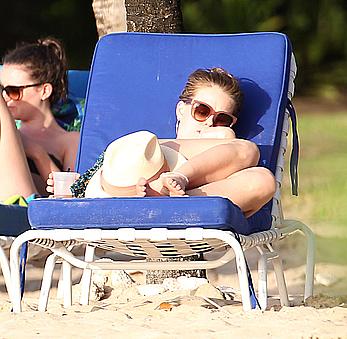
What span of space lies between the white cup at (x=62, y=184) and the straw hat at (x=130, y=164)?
0.22 m

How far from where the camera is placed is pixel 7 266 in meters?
4.55

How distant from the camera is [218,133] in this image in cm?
438

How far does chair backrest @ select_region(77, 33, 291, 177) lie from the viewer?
465cm

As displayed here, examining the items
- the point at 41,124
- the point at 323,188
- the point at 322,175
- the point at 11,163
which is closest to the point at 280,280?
the point at 11,163

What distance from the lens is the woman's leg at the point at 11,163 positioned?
5.08 m

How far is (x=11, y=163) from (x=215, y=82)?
3.70 ft

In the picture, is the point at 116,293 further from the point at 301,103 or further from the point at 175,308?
the point at 301,103

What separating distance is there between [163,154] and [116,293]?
4.01 feet

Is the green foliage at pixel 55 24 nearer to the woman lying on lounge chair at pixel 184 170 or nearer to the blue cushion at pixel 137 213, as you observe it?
the woman lying on lounge chair at pixel 184 170

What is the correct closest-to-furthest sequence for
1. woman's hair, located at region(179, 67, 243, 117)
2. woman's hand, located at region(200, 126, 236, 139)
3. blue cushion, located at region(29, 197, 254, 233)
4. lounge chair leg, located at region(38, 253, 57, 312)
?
1. blue cushion, located at region(29, 197, 254, 233)
2. lounge chair leg, located at region(38, 253, 57, 312)
3. woman's hand, located at region(200, 126, 236, 139)
4. woman's hair, located at region(179, 67, 243, 117)

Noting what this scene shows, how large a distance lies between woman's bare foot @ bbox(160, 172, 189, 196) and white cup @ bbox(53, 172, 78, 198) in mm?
491

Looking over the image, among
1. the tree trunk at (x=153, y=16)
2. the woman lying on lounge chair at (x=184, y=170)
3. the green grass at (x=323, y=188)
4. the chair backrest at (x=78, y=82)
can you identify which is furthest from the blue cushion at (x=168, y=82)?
the green grass at (x=323, y=188)

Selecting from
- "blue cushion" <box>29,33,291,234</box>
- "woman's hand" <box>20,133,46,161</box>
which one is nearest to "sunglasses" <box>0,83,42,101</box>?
"woman's hand" <box>20,133,46,161</box>

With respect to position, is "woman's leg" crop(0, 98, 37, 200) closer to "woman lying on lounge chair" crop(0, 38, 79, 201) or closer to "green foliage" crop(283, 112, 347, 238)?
"woman lying on lounge chair" crop(0, 38, 79, 201)
